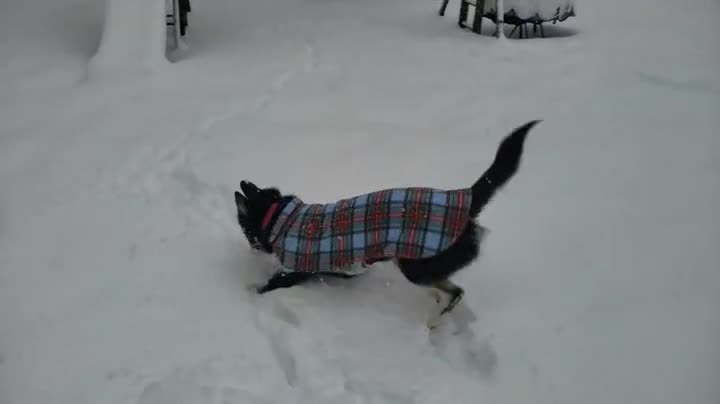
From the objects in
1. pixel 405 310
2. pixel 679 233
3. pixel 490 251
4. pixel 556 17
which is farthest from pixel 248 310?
pixel 556 17

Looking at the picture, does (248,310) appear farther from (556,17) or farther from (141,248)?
(556,17)

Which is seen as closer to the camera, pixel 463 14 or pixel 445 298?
pixel 445 298

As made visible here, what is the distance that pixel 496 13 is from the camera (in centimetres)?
606

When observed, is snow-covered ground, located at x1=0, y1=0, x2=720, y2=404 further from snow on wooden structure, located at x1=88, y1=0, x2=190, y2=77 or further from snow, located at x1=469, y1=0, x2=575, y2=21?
snow, located at x1=469, y1=0, x2=575, y2=21

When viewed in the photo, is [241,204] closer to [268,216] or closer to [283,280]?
[268,216]

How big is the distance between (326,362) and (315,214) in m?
0.62

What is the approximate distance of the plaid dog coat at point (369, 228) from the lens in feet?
7.27

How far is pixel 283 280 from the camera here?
8.38ft

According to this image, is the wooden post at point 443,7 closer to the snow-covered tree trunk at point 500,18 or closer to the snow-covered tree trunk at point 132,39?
the snow-covered tree trunk at point 500,18

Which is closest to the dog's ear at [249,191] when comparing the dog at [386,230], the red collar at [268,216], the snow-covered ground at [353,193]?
the dog at [386,230]

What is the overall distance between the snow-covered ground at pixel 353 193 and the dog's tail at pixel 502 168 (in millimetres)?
477

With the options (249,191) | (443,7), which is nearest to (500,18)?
(443,7)

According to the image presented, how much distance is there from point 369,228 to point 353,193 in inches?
36.1

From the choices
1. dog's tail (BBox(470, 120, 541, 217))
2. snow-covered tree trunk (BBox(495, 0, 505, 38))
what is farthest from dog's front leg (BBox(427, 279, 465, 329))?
snow-covered tree trunk (BBox(495, 0, 505, 38))
